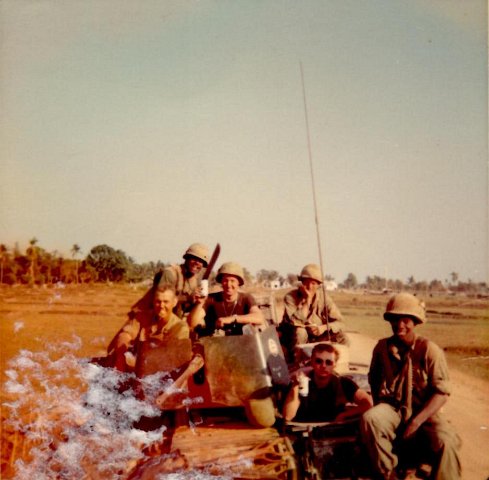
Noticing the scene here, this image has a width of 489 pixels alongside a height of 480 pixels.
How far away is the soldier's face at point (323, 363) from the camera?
5.46 meters

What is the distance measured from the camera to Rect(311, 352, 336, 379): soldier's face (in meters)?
5.46

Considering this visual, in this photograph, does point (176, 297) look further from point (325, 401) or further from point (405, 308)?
→ point (405, 308)

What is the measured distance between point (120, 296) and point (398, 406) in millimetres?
50351

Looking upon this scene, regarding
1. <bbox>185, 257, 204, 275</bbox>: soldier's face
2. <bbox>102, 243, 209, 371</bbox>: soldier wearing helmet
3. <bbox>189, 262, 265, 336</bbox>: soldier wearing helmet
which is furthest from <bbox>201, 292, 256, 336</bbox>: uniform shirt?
<bbox>185, 257, 204, 275</bbox>: soldier's face

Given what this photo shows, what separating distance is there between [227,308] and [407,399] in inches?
106

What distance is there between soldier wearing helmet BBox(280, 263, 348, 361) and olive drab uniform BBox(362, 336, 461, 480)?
2.79 metres

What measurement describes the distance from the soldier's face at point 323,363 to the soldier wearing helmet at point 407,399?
43 cm

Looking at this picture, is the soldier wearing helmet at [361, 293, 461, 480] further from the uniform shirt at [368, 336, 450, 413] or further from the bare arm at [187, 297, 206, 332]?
the bare arm at [187, 297, 206, 332]

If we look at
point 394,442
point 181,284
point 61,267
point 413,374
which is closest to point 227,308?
point 181,284

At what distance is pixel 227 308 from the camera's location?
22.9 feet

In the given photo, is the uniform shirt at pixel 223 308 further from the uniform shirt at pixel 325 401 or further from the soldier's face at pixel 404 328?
the soldier's face at pixel 404 328

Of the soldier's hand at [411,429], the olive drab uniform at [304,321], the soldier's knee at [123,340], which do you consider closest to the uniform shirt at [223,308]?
the soldier's knee at [123,340]

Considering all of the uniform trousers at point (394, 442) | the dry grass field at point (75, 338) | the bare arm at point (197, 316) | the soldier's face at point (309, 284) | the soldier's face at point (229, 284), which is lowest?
the dry grass field at point (75, 338)

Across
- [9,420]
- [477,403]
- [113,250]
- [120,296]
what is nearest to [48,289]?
[120,296]
